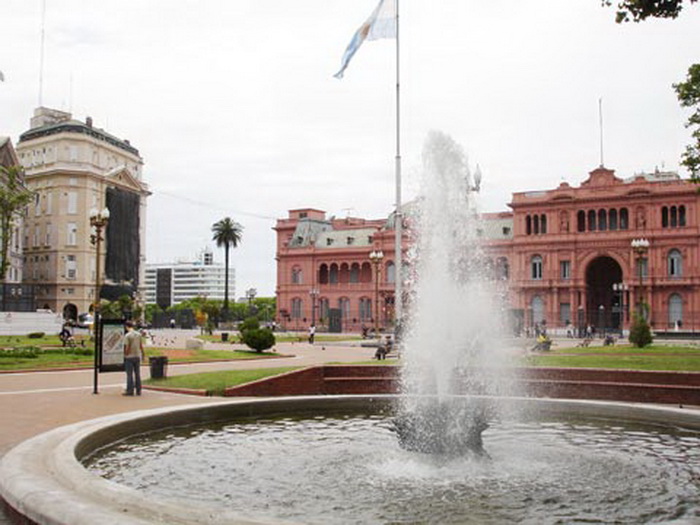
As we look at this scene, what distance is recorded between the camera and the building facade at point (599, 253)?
66.6 m

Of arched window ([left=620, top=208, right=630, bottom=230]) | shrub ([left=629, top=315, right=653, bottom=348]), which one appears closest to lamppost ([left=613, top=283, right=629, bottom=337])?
arched window ([left=620, top=208, right=630, bottom=230])

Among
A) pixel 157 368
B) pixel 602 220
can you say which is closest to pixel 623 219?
pixel 602 220

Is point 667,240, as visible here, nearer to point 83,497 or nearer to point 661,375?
point 661,375

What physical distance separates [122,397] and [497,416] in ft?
27.6

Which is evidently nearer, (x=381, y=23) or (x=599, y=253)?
(x=381, y=23)

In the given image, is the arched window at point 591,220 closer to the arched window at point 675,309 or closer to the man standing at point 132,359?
the arched window at point 675,309

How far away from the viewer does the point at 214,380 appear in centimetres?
1891

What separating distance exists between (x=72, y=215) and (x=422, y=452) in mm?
86025

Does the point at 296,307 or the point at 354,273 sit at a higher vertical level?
the point at 354,273

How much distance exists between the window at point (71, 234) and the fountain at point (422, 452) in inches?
3158

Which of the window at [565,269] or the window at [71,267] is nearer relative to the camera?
the window at [565,269]

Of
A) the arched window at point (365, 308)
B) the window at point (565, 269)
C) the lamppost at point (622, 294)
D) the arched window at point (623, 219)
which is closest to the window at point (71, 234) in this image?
the arched window at point (365, 308)

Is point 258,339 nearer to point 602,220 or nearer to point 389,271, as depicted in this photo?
point 602,220

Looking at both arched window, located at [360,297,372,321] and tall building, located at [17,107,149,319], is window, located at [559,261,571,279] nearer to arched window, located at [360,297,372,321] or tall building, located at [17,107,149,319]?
arched window, located at [360,297,372,321]
